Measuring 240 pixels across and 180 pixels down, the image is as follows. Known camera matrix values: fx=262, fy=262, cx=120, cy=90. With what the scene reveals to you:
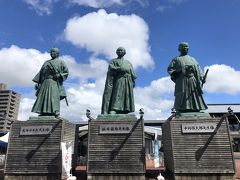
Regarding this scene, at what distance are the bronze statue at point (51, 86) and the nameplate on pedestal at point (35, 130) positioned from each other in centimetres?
102

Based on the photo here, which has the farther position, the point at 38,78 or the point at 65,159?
the point at 38,78

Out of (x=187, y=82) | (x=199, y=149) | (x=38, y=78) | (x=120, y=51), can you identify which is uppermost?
(x=120, y=51)

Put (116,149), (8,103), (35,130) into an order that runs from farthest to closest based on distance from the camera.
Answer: (8,103) < (35,130) < (116,149)

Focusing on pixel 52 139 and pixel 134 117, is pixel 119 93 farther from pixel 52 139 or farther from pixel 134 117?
pixel 52 139

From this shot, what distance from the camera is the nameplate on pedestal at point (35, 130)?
14.5 metres

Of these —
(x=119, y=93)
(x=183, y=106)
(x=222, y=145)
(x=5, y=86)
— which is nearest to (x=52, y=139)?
(x=119, y=93)

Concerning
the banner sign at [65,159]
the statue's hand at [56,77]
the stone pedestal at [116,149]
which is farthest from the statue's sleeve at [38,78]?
the banner sign at [65,159]

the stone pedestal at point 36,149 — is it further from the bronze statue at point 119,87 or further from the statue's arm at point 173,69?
the statue's arm at point 173,69

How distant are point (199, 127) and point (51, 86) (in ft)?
28.9

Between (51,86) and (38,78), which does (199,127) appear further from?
(38,78)

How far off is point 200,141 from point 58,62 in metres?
9.48

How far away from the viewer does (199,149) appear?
13.5 meters

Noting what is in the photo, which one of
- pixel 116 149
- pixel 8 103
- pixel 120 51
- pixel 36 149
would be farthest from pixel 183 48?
pixel 8 103

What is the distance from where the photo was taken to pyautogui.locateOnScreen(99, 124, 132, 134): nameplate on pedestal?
1395 centimetres
